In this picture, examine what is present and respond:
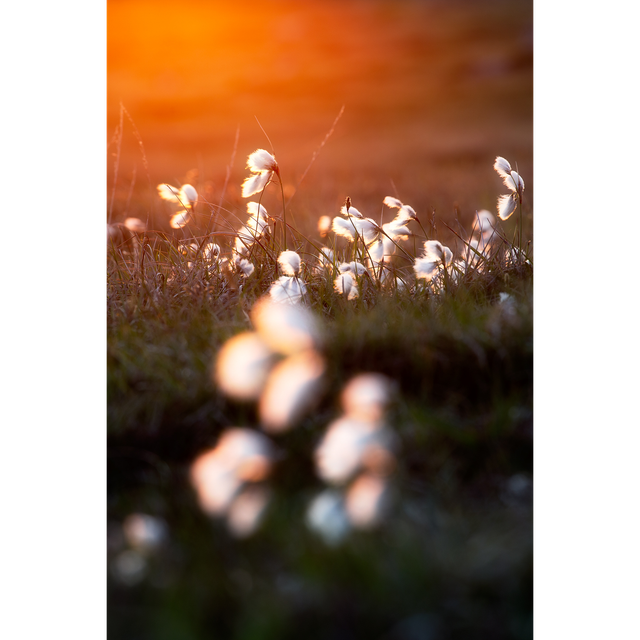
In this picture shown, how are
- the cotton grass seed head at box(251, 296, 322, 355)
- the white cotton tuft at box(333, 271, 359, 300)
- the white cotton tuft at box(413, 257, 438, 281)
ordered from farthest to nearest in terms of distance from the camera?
the white cotton tuft at box(413, 257, 438, 281)
the white cotton tuft at box(333, 271, 359, 300)
the cotton grass seed head at box(251, 296, 322, 355)

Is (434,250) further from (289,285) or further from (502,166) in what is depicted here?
(289,285)

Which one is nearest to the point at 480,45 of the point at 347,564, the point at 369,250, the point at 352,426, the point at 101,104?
the point at 369,250

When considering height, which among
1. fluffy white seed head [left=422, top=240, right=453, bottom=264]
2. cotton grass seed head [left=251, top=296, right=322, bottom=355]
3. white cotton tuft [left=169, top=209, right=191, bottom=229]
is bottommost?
cotton grass seed head [left=251, top=296, right=322, bottom=355]

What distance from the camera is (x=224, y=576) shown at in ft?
4.64

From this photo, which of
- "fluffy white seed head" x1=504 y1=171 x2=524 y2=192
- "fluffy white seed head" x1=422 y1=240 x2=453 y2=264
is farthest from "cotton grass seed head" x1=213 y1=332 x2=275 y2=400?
"fluffy white seed head" x1=504 y1=171 x2=524 y2=192

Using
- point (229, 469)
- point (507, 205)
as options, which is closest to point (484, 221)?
point (507, 205)

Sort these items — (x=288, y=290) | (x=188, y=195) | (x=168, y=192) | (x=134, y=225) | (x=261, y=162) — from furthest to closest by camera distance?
(x=134, y=225), (x=168, y=192), (x=188, y=195), (x=261, y=162), (x=288, y=290)

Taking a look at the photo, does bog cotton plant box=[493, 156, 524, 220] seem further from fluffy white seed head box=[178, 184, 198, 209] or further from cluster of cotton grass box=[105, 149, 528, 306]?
fluffy white seed head box=[178, 184, 198, 209]

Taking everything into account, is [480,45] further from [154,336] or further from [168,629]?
[168,629]

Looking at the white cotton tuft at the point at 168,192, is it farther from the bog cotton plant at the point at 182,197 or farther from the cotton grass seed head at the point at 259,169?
the cotton grass seed head at the point at 259,169

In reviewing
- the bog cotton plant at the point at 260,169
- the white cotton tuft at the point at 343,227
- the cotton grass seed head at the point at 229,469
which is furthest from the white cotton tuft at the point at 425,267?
the cotton grass seed head at the point at 229,469

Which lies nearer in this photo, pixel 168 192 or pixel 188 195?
pixel 188 195

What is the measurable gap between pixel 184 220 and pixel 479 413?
2008mm

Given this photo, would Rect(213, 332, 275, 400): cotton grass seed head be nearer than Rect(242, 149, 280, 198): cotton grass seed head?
Yes
